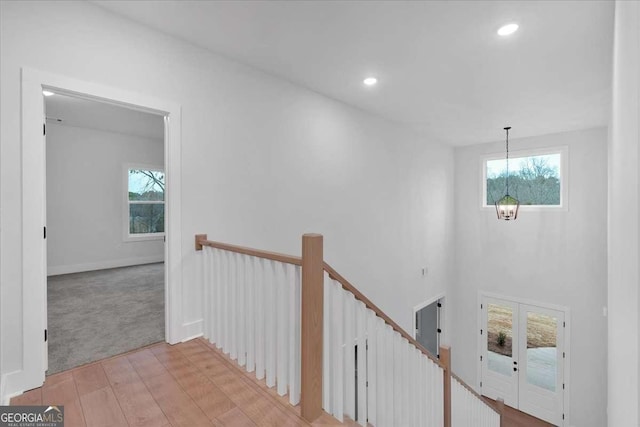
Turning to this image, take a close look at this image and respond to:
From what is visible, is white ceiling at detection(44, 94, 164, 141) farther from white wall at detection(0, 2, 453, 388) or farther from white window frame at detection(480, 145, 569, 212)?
white window frame at detection(480, 145, 569, 212)

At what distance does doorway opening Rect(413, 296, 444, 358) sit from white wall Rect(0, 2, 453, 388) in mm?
1344

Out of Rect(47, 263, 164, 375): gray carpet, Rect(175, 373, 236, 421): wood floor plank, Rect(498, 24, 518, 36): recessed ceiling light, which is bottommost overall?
Rect(175, 373, 236, 421): wood floor plank

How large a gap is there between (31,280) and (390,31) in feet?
10.3

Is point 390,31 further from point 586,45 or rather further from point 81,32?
point 81,32

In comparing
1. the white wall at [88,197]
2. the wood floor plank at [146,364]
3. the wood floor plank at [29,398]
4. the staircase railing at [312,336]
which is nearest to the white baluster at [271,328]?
the staircase railing at [312,336]

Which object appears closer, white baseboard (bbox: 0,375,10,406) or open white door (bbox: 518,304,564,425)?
white baseboard (bbox: 0,375,10,406)

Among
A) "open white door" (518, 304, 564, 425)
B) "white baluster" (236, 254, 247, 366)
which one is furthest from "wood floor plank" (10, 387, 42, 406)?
"open white door" (518, 304, 564, 425)

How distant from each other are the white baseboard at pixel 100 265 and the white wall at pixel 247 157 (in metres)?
4.06

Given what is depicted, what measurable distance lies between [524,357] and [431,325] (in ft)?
5.88

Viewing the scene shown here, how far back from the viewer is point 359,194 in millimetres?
4398

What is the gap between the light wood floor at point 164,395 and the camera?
5.57 ft

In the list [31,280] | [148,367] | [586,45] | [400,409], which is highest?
[586,45]

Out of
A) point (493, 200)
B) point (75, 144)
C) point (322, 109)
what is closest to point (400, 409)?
point (322, 109)

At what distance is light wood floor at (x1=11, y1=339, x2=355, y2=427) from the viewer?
170 centimetres
